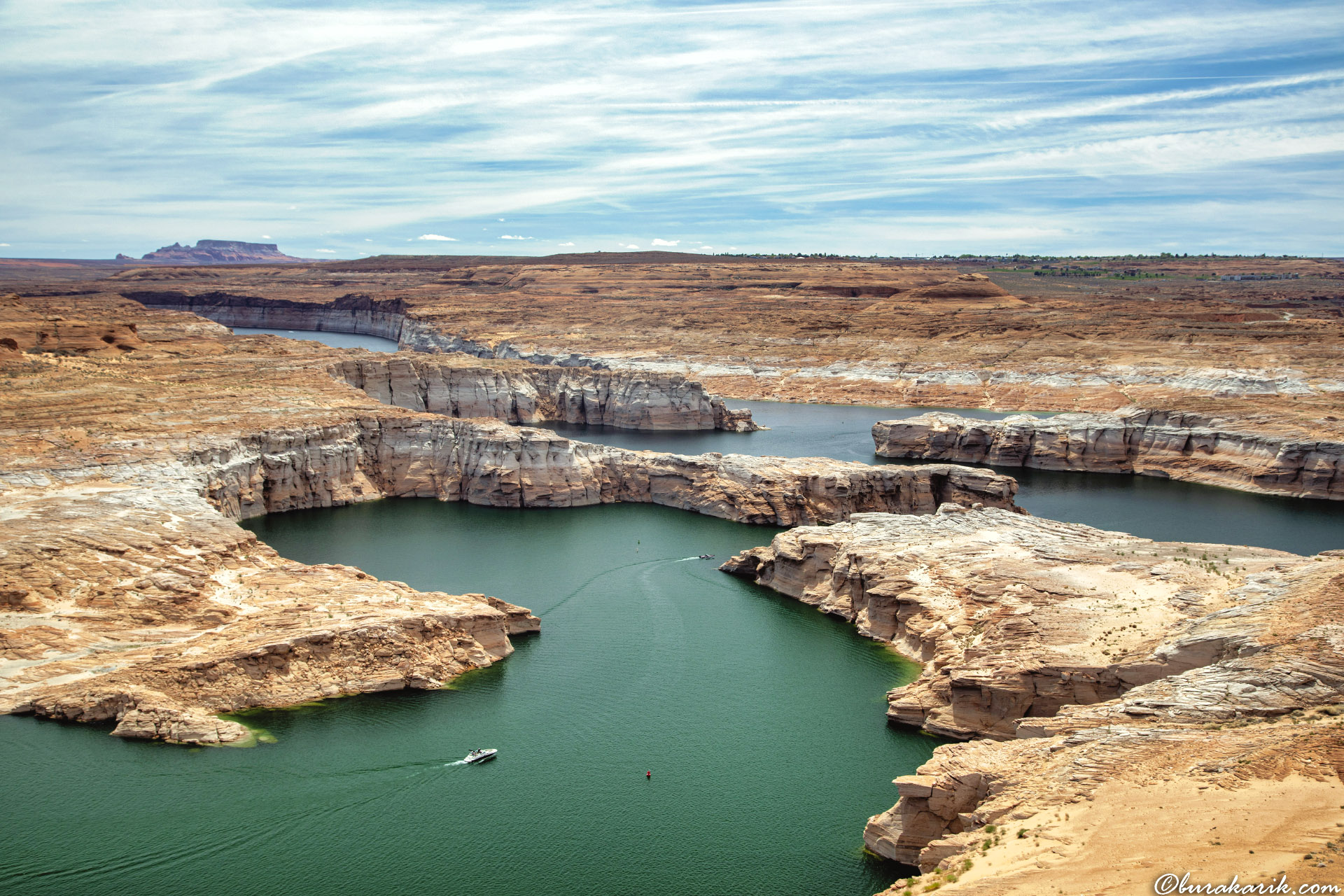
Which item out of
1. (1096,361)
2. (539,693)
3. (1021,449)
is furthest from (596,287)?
(539,693)

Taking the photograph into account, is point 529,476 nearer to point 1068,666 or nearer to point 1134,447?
point 1068,666

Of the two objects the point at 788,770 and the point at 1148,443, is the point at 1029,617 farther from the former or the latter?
the point at 1148,443

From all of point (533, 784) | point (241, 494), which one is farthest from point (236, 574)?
point (241, 494)

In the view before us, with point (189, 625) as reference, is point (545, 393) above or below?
above

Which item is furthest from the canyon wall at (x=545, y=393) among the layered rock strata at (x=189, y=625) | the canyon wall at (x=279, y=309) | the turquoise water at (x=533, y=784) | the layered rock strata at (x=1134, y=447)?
the canyon wall at (x=279, y=309)

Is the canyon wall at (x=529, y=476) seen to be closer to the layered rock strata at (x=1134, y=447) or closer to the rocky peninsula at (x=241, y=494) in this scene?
the rocky peninsula at (x=241, y=494)
